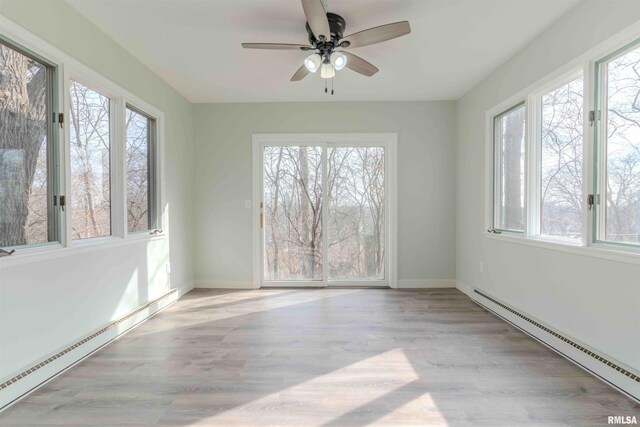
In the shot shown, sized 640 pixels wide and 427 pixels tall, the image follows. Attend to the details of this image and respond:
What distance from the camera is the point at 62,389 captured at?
76.6 inches

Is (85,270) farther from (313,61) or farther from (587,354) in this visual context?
(587,354)

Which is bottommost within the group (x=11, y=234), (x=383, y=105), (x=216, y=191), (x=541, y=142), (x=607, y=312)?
(x=607, y=312)

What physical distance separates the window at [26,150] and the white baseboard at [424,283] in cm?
368

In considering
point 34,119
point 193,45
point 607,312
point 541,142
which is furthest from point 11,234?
point 541,142

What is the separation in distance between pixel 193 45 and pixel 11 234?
76.0 inches

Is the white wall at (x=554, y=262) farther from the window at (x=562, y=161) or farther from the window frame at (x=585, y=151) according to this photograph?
the window at (x=562, y=161)

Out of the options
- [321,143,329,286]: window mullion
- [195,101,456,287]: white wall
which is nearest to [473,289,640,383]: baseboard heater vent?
[195,101,456,287]: white wall

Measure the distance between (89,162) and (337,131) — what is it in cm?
275

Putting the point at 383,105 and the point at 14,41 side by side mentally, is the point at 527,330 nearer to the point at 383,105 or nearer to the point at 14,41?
the point at 383,105

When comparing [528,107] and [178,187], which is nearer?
[528,107]

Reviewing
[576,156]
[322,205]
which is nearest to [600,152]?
[576,156]

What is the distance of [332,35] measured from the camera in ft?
7.38

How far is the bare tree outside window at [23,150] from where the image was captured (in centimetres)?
184

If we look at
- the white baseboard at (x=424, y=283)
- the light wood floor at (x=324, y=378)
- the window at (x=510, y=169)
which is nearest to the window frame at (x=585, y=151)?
the window at (x=510, y=169)
